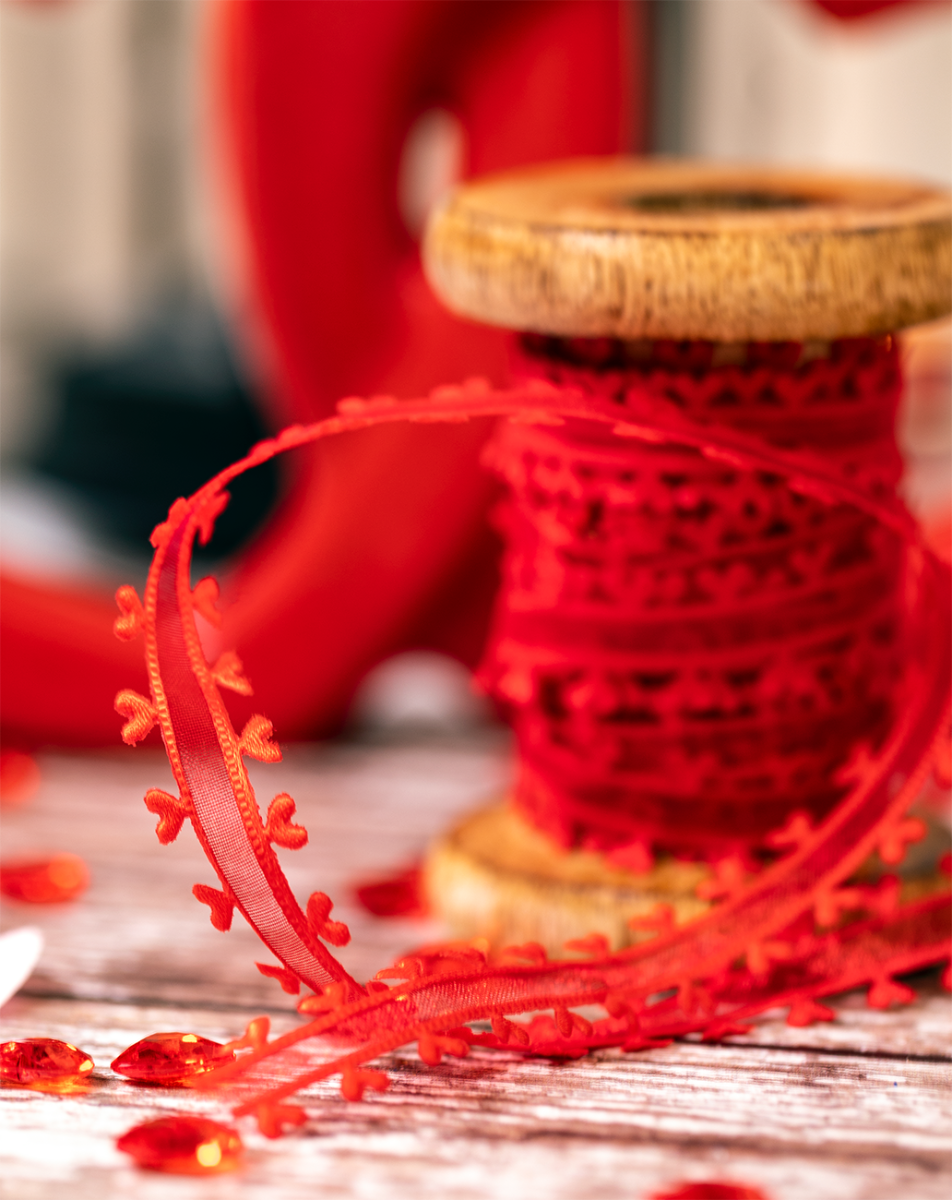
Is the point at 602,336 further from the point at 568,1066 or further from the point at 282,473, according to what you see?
the point at 282,473

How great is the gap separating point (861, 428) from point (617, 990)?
0.24 metres

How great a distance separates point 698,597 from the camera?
0.62 m

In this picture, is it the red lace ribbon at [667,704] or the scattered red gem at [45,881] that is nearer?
the red lace ribbon at [667,704]

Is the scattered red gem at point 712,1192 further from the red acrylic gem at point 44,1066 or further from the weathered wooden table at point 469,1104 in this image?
the red acrylic gem at point 44,1066

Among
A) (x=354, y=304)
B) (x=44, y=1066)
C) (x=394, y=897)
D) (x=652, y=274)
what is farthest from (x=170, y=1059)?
(x=354, y=304)

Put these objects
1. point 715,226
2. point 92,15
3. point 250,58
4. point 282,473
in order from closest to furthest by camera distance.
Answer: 1. point 715,226
2. point 250,58
3. point 282,473
4. point 92,15

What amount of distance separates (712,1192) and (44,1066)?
0.78ft

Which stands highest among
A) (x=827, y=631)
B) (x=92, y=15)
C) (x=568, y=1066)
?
(x=92, y=15)

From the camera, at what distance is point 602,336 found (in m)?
0.60

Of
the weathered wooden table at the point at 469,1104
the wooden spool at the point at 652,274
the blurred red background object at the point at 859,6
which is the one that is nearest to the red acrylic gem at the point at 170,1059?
the weathered wooden table at the point at 469,1104

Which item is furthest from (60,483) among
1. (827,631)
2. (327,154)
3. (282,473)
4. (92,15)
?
(827,631)

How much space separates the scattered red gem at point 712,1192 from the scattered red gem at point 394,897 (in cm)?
23

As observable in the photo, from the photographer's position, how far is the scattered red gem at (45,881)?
72 centimetres

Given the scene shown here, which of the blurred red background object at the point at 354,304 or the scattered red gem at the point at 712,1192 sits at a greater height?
the blurred red background object at the point at 354,304
